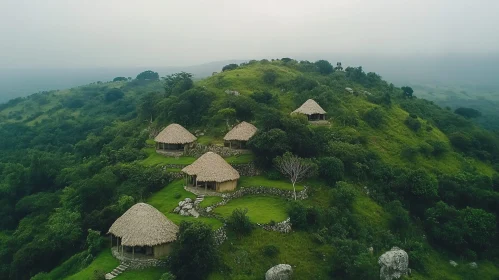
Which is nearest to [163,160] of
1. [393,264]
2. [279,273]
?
[279,273]

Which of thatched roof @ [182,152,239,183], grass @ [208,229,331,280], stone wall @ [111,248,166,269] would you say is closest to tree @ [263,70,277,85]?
thatched roof @ [182,152,239,183]

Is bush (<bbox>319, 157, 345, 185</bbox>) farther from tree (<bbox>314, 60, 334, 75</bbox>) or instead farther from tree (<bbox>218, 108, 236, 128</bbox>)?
tree (<bbox>314, 60, 334, 75</bbox>)

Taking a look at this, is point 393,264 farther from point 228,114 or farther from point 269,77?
point 269,77

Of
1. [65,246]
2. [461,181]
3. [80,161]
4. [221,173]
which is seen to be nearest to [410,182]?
[461,181]

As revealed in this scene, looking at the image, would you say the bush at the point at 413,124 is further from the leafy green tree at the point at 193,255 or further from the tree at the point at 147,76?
the tree at the point at 147,76

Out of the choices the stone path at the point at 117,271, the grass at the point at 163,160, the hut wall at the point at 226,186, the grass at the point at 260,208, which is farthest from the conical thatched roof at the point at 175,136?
the stone path at the point at 117,271

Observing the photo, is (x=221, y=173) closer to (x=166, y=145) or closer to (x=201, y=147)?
(x=201, y=147)
